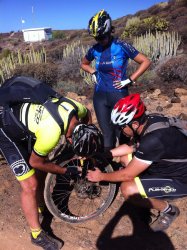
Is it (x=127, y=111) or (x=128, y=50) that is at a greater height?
(x=128, y=50)

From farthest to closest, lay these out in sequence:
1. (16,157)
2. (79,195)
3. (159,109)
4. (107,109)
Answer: (159,109) → (107,109) → (79,195) → (16,157)

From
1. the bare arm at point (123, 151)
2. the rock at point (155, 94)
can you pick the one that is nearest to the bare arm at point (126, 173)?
the bare arm at point (123, 151)

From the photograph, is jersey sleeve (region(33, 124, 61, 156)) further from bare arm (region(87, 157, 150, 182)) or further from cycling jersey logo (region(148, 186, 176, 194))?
cycling jersey logo (region(148, 186, 176, 194))

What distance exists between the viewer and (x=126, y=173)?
3.63 m

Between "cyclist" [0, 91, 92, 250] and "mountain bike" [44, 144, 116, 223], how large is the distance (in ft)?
A: 1.12

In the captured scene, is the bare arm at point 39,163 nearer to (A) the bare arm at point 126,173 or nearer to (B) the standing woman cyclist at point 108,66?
A: (A) the bare arm at point 126,173

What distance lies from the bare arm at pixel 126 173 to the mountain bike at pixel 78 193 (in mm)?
159

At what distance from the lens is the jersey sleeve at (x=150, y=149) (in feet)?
11.2

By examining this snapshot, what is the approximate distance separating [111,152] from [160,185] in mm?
727

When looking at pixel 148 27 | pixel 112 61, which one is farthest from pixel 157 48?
pixel 112 61

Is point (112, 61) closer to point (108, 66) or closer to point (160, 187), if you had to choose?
point (108, 66)

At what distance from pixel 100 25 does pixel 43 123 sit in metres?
1.87

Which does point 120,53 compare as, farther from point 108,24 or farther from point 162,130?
point 162,130

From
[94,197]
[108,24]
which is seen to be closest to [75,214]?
[94,197]
